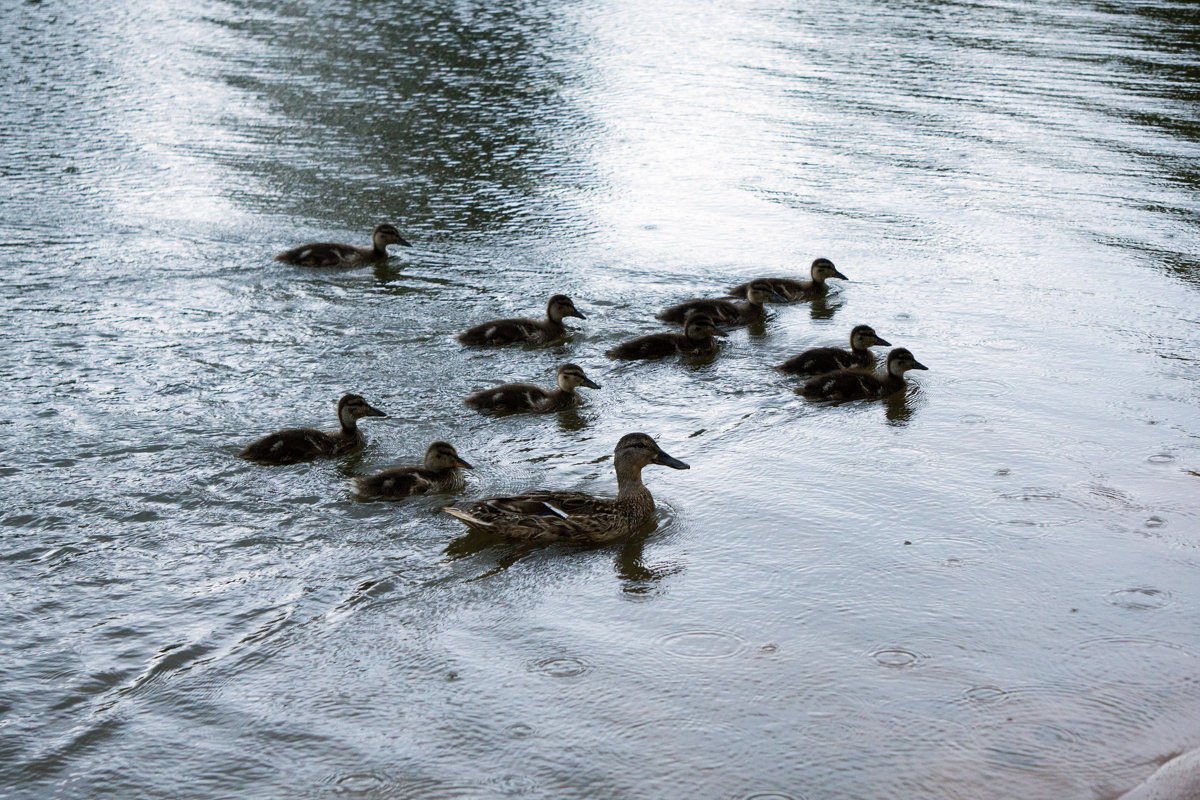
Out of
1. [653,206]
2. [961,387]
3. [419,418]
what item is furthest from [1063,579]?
[653,206]

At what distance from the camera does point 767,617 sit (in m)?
4.35

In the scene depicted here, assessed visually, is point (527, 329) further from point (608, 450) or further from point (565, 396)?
point (608, 450)

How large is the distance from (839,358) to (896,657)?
3011mm

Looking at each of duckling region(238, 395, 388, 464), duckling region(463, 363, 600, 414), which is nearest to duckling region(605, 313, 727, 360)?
duckling region(463, 363, 600, 414)

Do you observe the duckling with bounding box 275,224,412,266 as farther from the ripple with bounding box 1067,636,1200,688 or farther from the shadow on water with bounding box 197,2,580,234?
the ripple with bounding box 1067,636,1200,688

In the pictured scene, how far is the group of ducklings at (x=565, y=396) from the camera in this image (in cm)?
496

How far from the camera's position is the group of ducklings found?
4.96 metres

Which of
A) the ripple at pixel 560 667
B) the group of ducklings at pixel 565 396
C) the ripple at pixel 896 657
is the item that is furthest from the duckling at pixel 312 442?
the ripple at pixel 896 657

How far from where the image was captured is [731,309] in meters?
7.70

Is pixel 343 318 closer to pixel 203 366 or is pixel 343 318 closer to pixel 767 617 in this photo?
pixel 203 366

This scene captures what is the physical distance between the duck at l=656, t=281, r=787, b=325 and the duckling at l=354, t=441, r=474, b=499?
2.35 metres

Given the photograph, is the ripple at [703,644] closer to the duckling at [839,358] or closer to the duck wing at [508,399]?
the duck wing at [508,399]

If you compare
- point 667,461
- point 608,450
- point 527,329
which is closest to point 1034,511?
point 667,461

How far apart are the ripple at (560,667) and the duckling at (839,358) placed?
312cm
